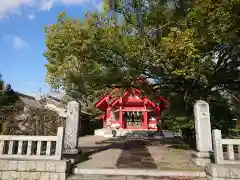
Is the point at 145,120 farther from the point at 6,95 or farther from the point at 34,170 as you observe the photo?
the point at 34,170

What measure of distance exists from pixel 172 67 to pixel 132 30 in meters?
2.62

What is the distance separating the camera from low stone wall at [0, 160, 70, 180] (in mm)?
6262

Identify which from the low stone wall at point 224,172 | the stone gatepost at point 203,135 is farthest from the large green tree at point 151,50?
the low stone wall at point 224,172

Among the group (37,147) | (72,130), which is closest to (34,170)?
(37,147)

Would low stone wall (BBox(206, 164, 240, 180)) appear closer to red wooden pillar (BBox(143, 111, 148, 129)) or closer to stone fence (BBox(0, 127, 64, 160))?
stone fence (BBox(0, 127, 64, 160))

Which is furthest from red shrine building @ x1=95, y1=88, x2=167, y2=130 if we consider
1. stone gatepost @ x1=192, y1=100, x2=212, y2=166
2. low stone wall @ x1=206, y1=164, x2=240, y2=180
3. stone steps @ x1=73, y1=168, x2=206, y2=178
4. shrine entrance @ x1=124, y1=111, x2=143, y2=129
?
low stone wall @ x1=206, y1=164, x2=240, y2=180

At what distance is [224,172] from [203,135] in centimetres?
173

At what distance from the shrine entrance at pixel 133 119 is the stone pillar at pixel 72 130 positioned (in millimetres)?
17350

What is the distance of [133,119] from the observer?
25.9 m

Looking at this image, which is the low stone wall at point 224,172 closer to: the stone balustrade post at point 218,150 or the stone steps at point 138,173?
the stone balustrade post at point 218,150

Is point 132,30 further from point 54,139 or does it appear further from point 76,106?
point 54,139

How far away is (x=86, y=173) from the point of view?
680cm

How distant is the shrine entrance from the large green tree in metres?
14.6

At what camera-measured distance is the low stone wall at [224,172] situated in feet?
19.0
